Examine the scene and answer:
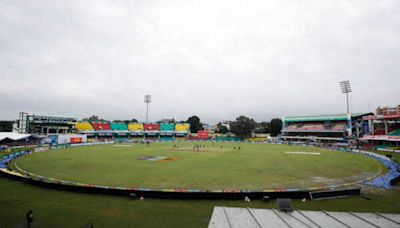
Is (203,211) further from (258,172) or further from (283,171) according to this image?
(283,171)

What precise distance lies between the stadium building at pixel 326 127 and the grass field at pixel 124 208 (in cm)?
5783

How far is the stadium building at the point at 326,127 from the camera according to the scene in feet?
218

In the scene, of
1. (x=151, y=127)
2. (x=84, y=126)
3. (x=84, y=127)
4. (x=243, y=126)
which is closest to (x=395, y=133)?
(x=243, y=126)

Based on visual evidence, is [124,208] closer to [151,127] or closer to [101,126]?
[101,126]

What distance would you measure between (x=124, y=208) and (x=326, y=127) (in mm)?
77379

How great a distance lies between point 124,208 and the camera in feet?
38.8

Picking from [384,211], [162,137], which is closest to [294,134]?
[162,137]

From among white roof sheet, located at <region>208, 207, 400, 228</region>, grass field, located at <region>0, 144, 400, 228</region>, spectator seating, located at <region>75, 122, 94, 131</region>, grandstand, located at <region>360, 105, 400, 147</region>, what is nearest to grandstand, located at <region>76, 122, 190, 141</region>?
spectator seating, located at <region>75, 122, 94, 131</region>

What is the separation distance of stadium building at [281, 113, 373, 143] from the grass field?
57.8 m

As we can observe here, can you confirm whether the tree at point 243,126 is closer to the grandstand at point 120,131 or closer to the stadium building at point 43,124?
the grandstand at point 120,131

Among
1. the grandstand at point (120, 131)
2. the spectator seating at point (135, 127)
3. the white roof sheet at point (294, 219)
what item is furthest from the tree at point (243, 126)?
the white roof sheet at point (294, 219)

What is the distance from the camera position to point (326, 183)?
17578mm

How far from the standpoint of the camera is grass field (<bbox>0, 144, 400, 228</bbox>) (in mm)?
10141

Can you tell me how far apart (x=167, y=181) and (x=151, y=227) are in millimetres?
8922
